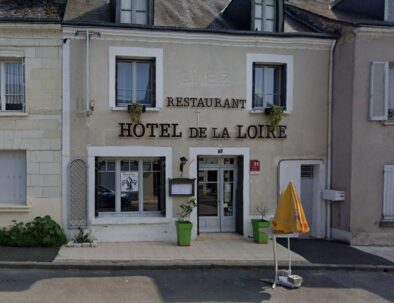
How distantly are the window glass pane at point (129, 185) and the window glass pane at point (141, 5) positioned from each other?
13.7 ft

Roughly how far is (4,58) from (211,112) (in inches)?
222

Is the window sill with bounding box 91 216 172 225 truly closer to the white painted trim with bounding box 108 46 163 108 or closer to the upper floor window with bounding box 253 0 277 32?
the white painted trim with bounding box 108 46 163 108

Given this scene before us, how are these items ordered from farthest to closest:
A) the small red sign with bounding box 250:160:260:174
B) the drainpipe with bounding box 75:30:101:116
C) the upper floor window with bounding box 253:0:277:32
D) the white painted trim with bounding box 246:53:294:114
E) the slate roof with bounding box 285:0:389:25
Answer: the slate roof with bounding box 285:0:389:25
the upper floor window with bounding box 253:0:277:32
the small red sign with bounding box 250:160:260:174
the white painted trim with bounding box 246:53:294:114
the drainpipe with bounding box 75:30:101:116

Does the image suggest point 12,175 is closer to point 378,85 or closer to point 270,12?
point 270,12

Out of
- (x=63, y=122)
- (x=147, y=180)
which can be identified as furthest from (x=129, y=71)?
(x=147, y=180)

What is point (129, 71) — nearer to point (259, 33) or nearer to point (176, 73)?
point (176, 73)

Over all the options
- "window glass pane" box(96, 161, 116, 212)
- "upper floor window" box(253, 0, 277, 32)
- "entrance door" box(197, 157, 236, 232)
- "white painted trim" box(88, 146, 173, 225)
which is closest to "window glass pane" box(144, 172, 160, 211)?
"white painted trim" box(88, 146, 173, 225)

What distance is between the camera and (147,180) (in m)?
11.3

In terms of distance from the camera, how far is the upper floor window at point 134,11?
35.4 feet

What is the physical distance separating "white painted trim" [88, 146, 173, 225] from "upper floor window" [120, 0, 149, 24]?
11.2 ft

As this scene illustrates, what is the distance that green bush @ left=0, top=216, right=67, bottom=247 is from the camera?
10.0 meters

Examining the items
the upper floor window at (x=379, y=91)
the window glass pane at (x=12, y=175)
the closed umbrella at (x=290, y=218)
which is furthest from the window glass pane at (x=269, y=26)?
the window glass pane at (x=12, y=175)

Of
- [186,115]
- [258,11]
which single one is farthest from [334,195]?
[258,11]

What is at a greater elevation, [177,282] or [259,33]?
[259,33]
